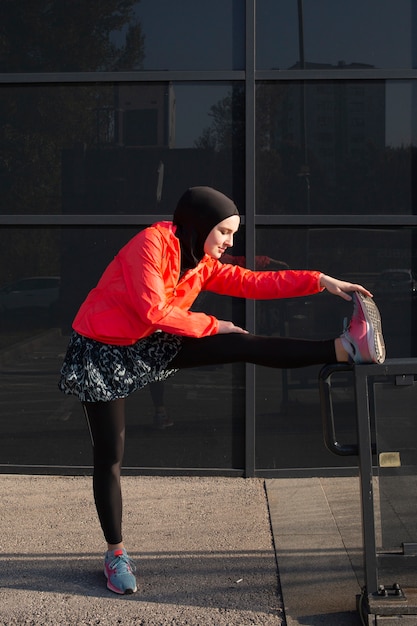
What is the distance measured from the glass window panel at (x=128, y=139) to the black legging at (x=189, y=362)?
2.16m

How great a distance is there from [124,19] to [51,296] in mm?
1776

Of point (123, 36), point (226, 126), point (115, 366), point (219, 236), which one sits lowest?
point (115, 366)

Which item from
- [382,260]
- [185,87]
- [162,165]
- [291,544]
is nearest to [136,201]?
[162,165]

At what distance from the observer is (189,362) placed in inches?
156

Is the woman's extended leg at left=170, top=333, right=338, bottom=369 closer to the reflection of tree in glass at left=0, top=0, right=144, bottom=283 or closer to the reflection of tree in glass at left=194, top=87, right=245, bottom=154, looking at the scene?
the reflection of tree in glass at left=194, top=87, right=245, bottom=154

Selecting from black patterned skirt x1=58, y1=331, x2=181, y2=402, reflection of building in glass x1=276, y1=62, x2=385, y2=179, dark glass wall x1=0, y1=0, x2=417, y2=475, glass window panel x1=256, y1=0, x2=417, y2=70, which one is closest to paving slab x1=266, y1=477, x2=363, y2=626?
dark glass wall x1=0, y1=0, x2=417, y2=475

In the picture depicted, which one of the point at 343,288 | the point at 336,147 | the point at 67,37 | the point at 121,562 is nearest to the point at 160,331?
the point at 343,288

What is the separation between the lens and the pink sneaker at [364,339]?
3605 mm

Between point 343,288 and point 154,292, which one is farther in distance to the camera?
point 343,288

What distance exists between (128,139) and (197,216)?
7.05ft

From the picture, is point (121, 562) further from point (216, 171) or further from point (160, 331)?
point (216, 171)

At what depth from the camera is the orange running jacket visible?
12.3 feet

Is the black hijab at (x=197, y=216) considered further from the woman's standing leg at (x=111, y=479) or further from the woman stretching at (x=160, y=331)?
the woman's standing leg at (x=111, y=479)

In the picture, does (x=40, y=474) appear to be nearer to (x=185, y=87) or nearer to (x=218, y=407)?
(x=218, y=407)
